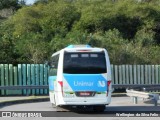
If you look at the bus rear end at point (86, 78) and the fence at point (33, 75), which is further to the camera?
the fence at point (33, 75)

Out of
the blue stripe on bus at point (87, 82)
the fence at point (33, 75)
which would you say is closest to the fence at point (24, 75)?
the fence at point (33, 75)

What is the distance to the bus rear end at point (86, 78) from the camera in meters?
19.8

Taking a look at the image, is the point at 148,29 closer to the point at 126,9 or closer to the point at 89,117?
the point at 126,9

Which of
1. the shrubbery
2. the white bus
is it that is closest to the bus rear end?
the white bus

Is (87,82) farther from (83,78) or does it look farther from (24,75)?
(24,75)

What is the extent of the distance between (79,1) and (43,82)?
89.4ft

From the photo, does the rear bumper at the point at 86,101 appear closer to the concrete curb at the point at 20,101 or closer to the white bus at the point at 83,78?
the white bus at the point at 83,78

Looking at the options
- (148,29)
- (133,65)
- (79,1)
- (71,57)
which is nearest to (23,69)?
(133,65)

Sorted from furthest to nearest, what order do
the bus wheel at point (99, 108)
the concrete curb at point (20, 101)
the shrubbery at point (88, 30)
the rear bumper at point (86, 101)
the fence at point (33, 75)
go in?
1. the shrubbery at point (88, 30)
2. the fence at point (33, 75)
3. the concrete curb at point (20, 101)
4. the bus wheel at point (99, 108)
5. the rear bumper at point (86, 101)

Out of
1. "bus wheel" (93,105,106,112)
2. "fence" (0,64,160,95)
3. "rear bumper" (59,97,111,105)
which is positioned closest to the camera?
"rear bumper" (59,97,111,105)

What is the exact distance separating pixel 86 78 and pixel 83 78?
0.39 feet

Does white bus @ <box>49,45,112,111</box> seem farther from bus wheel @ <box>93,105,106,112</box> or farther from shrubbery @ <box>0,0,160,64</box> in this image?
shrubbery @ <box>0,0,160,64</box>

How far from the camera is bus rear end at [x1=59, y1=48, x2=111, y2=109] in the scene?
1981 cm

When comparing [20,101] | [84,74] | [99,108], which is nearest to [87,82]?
[84,74]
